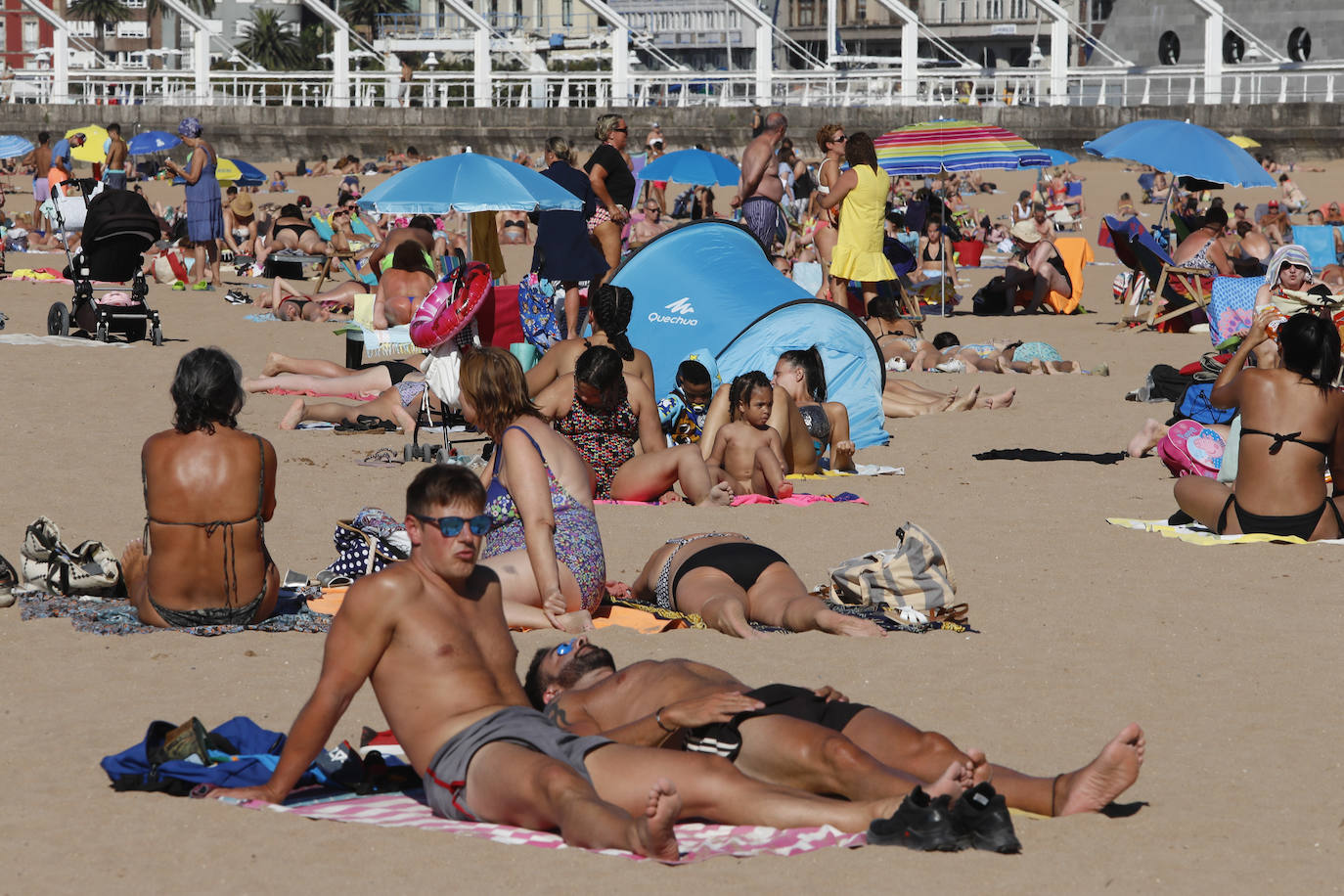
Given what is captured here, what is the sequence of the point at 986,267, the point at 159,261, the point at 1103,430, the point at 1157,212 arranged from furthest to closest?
the point at 1157,212, the point at 986,267, the point at 159,261, the point at 1103,430

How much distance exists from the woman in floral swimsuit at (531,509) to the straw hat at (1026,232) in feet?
35.5

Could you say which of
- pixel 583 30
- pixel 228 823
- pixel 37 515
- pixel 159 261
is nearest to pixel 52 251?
pixel 159 261

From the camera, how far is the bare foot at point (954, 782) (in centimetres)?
356

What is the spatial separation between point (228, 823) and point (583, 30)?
74965mm

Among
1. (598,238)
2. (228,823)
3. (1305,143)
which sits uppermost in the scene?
(1305,143)

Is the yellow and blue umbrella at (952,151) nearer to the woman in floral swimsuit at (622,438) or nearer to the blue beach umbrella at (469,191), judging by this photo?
the blue beach umbrella at (469,191)

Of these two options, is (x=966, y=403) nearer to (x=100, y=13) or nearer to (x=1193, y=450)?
(x=1193, y=450)

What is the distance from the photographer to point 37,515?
7137mm

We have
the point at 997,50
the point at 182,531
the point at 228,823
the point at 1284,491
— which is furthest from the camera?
the point at 997,50

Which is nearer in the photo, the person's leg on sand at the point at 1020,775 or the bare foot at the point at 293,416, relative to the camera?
the person's leg on sand at the point at 1020,775

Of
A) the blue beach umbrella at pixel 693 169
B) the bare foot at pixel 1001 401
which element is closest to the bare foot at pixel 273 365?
the bare foot at pixel 1001 401

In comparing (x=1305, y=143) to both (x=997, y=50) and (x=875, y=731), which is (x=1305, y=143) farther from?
(x=997, y=50)

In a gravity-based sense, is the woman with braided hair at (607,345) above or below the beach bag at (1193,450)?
above

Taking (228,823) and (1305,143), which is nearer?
(228,823)
